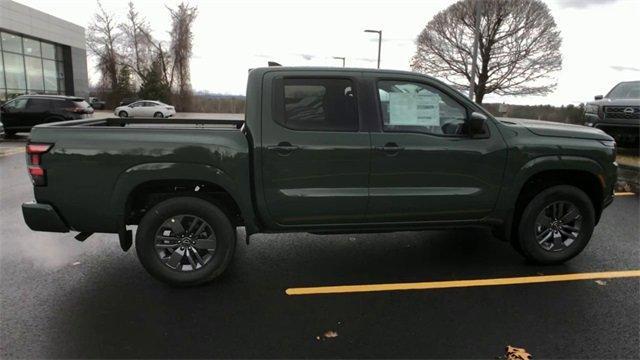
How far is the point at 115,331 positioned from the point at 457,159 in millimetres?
3154

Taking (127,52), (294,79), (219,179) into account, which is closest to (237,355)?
(219,179)

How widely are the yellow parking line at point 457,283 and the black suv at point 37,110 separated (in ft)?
50.7

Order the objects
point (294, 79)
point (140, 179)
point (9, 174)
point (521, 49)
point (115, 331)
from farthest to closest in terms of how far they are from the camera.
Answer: point (521, 49) < point (9, 174) < point (294, 79) < point (140, 179) < point (115, 331)

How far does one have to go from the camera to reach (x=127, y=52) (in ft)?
179

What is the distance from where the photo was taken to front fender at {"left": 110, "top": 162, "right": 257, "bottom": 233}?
3961 mm

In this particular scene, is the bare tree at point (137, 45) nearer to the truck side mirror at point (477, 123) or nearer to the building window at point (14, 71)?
the building window at point (14, 71)

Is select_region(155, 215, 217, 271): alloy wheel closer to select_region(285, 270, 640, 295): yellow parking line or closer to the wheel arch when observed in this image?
select_region(285, 270, 640, 295): yellow parking line

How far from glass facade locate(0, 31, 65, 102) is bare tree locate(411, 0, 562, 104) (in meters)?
29.5

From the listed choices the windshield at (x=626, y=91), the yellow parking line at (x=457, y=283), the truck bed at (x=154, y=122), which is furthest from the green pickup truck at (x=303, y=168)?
the windshield at (x=626, y=91)

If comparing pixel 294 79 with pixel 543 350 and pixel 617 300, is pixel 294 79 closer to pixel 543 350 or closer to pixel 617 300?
pixel 543 350

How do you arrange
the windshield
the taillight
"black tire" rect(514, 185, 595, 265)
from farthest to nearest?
1. the windshield
2. "black tire" rect(514, 185, 595, 265)
3. the taillight

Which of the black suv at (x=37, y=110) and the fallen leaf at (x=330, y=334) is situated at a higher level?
the black suv at (x=37, y=110)

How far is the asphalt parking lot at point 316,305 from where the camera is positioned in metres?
3.27

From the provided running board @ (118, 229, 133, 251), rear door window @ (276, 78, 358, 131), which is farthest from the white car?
rear door window @ (276, 78, 358, 131)
